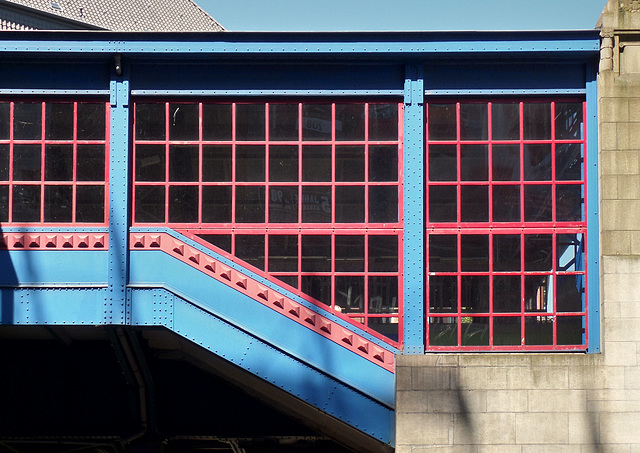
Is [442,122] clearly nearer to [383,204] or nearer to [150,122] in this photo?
[383,204]

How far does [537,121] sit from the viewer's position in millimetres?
9719

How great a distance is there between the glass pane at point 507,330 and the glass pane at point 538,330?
0.10m

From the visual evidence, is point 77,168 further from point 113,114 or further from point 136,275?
point 136,275

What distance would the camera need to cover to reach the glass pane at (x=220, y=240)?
9.59 meters

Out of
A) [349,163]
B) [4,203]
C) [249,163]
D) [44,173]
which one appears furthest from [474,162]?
[4,203]

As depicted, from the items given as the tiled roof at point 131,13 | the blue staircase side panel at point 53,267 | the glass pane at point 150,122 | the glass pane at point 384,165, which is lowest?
the blue staircase side panel at point 53,267

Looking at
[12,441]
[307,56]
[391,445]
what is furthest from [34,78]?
[391,445]

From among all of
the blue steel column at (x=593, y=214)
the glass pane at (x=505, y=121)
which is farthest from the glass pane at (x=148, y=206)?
the blue steel column at (x=593, y=214)

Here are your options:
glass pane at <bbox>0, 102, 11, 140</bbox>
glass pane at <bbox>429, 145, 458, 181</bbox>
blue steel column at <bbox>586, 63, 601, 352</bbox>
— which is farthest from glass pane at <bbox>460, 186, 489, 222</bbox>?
glass pane at <bbox>0, 102, 11, 140</bbox>

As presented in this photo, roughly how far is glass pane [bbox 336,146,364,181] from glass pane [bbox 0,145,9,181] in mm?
4375

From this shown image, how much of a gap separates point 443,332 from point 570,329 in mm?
1665

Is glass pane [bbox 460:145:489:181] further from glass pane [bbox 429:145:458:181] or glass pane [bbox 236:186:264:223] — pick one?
glass pane [bbox 236:186:264:223]

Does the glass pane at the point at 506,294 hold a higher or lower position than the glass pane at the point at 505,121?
lower

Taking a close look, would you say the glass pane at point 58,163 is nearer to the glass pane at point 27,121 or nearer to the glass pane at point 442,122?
the glass pane at point 27,121
